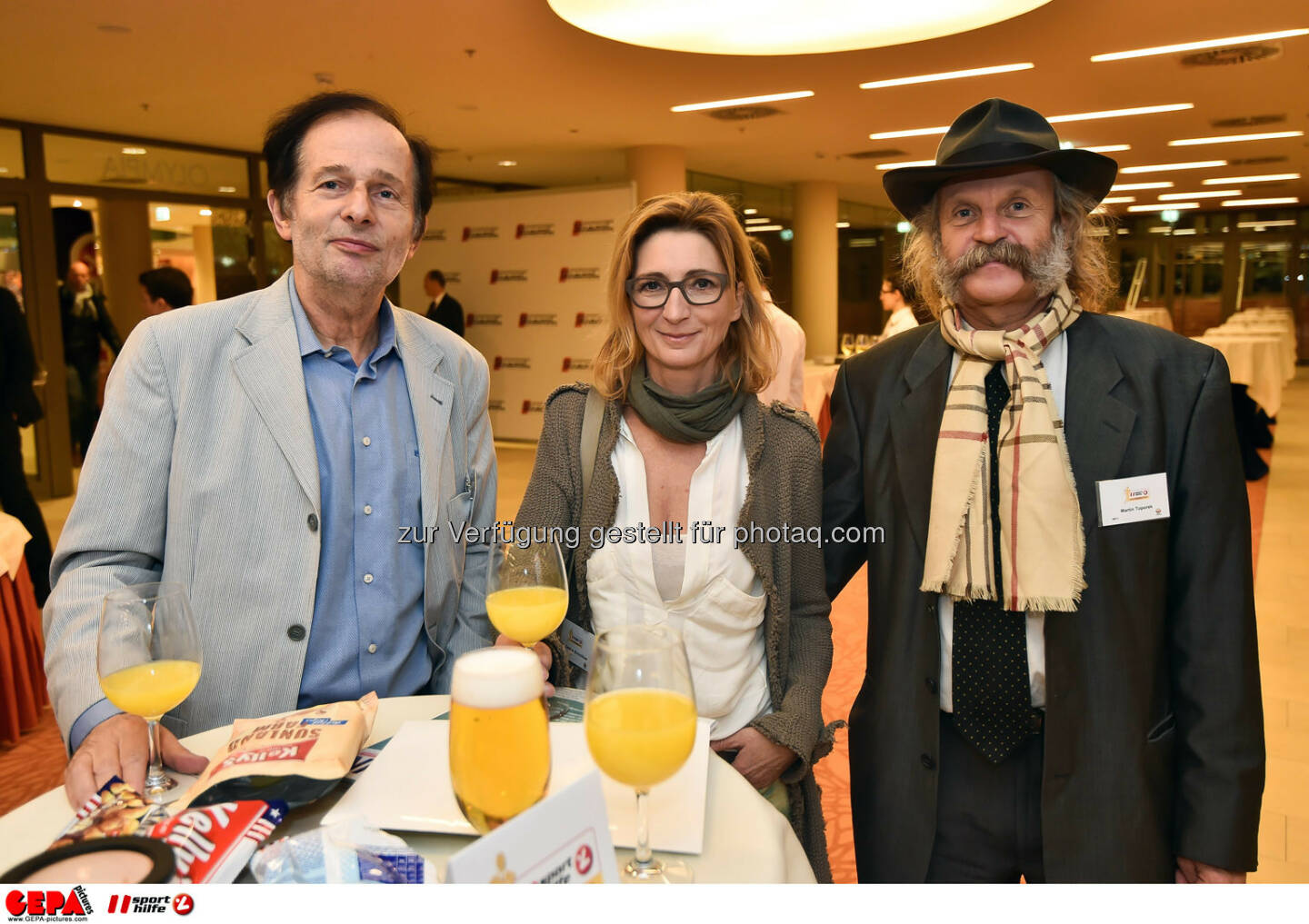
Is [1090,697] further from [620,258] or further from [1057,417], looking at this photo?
[620,258]

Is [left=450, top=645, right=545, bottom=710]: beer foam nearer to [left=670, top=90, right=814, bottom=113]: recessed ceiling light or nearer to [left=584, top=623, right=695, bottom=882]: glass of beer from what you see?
[left=584, top=623, right=695, bottom=882]: glass of beer

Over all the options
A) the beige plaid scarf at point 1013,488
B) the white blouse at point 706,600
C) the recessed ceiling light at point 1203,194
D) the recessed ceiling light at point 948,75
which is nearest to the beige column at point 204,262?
the recessed ceiling light at point 948,75

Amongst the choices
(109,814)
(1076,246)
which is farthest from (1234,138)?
(109,814)

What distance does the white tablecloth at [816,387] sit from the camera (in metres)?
8.12

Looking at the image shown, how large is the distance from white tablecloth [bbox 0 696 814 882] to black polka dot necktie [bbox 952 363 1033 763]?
55cm

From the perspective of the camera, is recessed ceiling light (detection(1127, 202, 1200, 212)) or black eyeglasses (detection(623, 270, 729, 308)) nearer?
black eyeglasses (detection(623, 270, 729, 308))

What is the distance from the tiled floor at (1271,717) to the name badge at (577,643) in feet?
4.11

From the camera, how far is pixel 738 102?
28.1 feet

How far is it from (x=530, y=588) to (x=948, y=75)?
7.41m

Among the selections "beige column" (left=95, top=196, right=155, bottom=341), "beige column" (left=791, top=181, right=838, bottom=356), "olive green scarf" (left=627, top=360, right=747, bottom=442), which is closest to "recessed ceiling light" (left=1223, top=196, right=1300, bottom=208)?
"beige column" (left=791, top=181, right=838, bottom=356)

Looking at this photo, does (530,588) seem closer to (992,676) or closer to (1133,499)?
(992,676)

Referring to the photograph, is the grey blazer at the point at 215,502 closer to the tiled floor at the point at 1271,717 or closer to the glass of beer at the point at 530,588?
the glass of beer at the point at 530,588

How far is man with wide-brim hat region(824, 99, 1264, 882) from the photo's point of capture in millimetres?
1531

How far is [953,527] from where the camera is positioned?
1.58m
